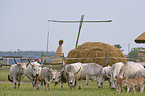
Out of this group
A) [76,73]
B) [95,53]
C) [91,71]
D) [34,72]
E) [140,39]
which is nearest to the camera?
[34,72]

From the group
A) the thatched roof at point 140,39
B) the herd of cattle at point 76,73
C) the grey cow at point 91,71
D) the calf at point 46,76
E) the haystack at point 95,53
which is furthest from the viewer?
the haystack at point 95,53

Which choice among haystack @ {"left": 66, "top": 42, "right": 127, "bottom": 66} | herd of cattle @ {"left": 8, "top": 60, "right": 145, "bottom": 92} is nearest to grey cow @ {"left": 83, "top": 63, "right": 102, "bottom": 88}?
herd of cattle @ {"left": 8, "top": 60, "right": 145, "bottom": 92}

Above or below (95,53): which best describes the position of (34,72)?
below

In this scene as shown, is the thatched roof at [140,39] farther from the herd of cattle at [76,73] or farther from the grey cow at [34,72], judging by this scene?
the grey cow at [34,72]

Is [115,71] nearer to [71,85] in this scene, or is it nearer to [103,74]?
[103,74]

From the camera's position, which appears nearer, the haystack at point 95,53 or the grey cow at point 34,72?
the grey cow at point 34,72

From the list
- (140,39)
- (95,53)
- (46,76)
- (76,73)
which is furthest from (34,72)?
(95,53)

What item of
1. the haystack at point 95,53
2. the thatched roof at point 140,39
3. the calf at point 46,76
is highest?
the thatched roof at point 140,39

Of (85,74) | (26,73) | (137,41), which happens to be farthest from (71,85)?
(137,41)

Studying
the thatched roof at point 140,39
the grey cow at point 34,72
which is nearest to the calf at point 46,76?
the grey cow at point 34,72

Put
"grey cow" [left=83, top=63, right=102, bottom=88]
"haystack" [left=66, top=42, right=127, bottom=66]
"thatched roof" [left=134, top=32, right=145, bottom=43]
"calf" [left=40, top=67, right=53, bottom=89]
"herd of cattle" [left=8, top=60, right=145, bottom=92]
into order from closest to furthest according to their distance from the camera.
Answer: "herd of cattle" [left=8, top=60, right=145, bottom=92], "calf" [left=40, top=67, right=53, bottom=89], "grey cow" [left=83, top=63, right=102, bottom=88], "thatched roof" [left=134, top=32, right=145, bottom=43], "haystack" [left=66, top=42, right=127, bottom=66]

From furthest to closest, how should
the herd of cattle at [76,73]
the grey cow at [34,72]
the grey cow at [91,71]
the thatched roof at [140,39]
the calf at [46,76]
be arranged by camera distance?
the thatched roof at [140,39], the grey cow at [91,71], the calf at [46,76], the grey cow at [34,72], the herd of cattle at [76,73]

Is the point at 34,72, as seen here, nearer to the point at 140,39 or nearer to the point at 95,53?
the point at 140,39

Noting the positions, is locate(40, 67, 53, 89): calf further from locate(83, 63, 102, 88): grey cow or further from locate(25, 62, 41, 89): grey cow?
locate(83, 63, 102, 88): grey cow
